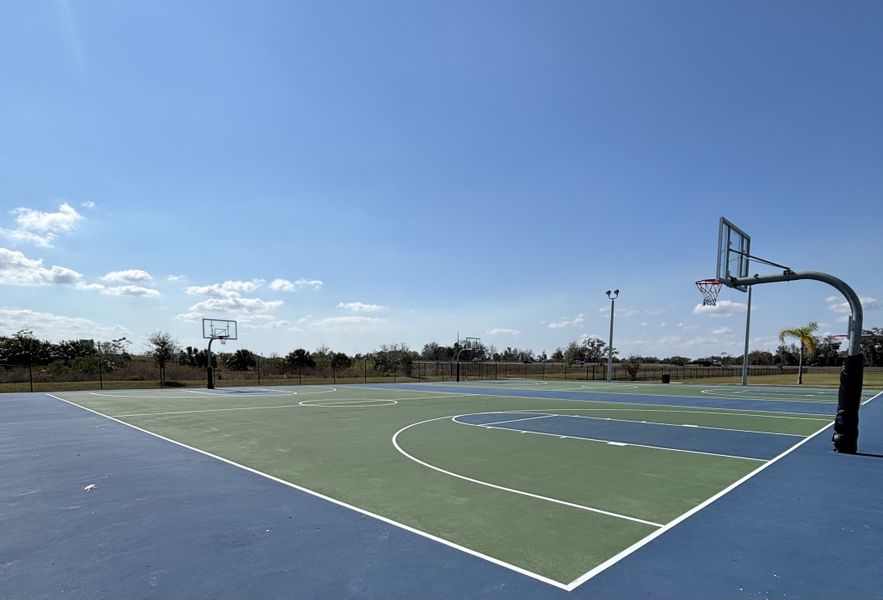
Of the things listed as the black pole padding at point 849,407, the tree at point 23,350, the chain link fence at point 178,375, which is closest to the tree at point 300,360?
the chain link fence at point 178,375

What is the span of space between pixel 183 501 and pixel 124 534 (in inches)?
45.1

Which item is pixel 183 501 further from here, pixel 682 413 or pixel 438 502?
pixel 682 413

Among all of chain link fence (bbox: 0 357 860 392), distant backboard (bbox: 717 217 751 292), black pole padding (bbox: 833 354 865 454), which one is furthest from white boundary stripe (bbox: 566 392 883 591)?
chain link fence (bbox: 0 357 860 392)

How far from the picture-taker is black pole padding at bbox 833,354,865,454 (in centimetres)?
925

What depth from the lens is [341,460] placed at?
8375mm

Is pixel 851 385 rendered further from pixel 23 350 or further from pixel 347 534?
pixel 23 350

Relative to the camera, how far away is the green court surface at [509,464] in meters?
4.91

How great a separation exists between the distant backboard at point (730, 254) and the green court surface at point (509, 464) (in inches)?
166

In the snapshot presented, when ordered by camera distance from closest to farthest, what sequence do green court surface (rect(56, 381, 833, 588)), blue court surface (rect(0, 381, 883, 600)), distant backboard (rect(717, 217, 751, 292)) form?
blue court surface (rect(0, 381, 883, 600))
green court surface (rect(56, 381, 833, 588))
distant backboard (rect(717, 217, 751, 292))

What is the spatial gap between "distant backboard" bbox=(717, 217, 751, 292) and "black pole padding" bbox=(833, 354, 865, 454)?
4.01 metres

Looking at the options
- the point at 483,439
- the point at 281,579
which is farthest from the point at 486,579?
the point at 483,439

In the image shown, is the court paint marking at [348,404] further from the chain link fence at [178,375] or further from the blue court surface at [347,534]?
the chain link fence at [178,375]

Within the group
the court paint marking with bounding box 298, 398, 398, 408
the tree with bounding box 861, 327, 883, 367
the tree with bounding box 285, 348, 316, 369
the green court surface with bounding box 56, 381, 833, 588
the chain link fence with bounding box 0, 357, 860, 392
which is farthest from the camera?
the tree with bounding box 861, 327, 883, 367

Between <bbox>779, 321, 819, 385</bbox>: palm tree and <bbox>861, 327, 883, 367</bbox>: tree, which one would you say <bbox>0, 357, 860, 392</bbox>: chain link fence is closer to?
<bbox>779, 321, 819, 385</bbox>: palm tree
